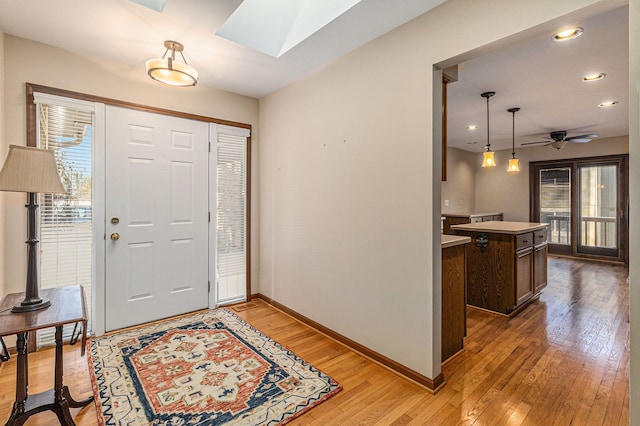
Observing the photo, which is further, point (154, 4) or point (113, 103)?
point (113, 103)

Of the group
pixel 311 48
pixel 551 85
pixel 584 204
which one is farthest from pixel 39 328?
pixel 584 204

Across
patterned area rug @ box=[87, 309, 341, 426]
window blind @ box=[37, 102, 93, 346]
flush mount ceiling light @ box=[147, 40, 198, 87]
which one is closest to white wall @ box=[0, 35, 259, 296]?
window blind @ box=[37, 102, 93, 346]

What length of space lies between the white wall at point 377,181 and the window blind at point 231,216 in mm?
617

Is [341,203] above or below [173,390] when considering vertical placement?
above

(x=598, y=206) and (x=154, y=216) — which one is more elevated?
(x=598, y=206)

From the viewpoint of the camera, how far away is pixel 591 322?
3.16 metres

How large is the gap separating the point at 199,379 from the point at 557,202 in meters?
8.02

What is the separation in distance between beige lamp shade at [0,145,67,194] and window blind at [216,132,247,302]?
1.93 m

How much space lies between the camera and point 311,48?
2.58 metres

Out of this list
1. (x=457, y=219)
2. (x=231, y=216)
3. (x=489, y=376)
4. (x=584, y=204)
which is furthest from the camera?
(x=584, y=204)

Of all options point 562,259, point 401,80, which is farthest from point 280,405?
point 562,259

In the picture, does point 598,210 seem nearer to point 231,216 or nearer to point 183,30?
point 231,216

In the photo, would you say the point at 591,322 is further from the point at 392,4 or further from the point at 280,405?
the point at 392,4

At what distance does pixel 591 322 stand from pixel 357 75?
138 inches
